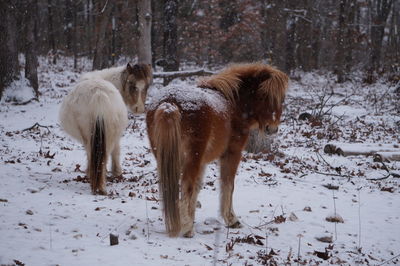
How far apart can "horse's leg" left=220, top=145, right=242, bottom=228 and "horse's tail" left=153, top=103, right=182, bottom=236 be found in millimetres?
1039

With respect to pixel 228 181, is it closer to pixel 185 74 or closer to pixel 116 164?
pixel 116 164

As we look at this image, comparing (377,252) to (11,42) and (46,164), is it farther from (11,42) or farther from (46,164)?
(11,42)

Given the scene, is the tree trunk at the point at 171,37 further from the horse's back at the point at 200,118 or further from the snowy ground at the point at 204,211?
the horse's back at the point at 200,118

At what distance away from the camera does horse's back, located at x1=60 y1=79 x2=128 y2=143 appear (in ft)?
18.2

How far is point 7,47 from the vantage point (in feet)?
40.8

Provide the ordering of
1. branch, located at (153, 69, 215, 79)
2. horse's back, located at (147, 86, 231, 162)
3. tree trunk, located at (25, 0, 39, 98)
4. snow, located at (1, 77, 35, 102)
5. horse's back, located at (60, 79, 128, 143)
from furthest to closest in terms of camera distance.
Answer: branch, located at (153, 69, 215, 79), tree trunk, located at (25, 0, 39, 98), snow, located at (1, 77, 35, 102), horse's back, located at (60, 79, 128, 143), horse's back, located at (147, 86, 231, 162)

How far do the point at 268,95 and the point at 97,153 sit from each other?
2.55 m

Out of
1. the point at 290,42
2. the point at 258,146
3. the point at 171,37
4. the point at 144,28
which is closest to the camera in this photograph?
the point at 258,146

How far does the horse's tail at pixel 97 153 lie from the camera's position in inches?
214

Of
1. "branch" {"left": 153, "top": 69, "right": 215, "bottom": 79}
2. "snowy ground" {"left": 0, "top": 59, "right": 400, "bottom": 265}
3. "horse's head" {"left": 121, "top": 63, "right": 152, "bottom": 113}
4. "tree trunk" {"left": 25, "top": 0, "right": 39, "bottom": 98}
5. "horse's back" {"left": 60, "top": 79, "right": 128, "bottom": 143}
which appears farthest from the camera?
"branch" {"left": 153, "top": 69, "right": 215, "bottom": 79}

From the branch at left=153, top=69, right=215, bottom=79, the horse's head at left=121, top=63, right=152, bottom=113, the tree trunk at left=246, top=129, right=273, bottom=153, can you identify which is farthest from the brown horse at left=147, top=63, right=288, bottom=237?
the branch at left=153, top=69, right=215, bottom=79

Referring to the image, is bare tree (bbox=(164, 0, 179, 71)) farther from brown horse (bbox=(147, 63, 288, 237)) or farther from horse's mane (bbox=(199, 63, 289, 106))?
horse's mane (bbox=(199, 63, 289, 106))

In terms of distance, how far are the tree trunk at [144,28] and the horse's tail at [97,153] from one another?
28.2 feet

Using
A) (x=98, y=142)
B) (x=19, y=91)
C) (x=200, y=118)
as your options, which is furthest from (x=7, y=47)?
(x=200, y=118)
